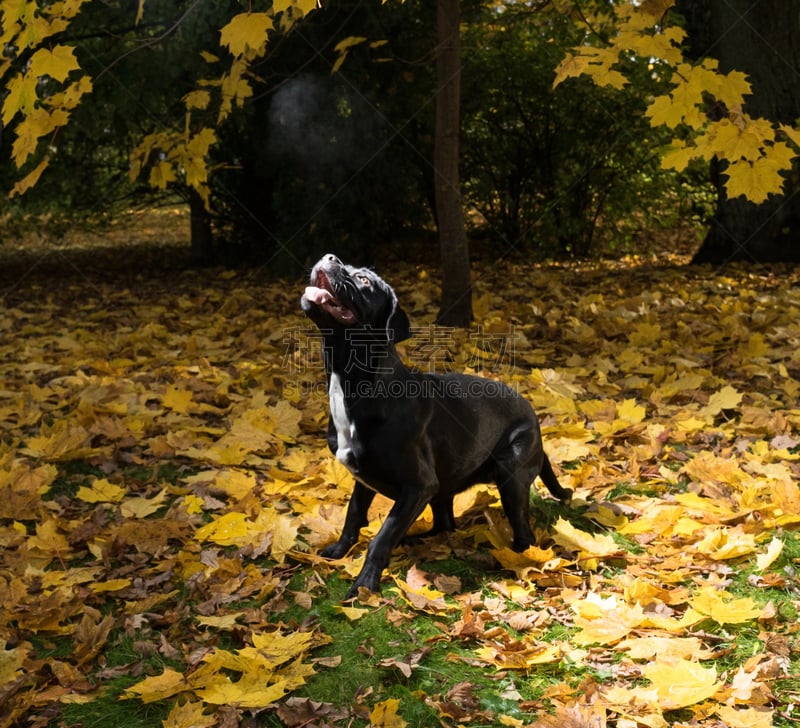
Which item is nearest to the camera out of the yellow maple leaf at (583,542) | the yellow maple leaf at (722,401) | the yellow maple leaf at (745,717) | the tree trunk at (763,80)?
the yellow maple leaf at (745,717)

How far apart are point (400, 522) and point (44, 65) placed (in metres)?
2.22

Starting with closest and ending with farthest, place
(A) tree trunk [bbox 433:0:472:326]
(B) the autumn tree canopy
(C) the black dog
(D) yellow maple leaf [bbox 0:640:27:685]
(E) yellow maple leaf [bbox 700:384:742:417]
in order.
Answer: (D) yellow maple leaf [bbox 0:640:27:685]
(C) the black dog
(E) yellow maple leaf [bbox 700:384:742:417]
(A) tree trunk [bbox 433:0:472:326]
(B) the autumn tree canopy

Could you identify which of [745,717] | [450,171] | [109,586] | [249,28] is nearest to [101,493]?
[109,586]

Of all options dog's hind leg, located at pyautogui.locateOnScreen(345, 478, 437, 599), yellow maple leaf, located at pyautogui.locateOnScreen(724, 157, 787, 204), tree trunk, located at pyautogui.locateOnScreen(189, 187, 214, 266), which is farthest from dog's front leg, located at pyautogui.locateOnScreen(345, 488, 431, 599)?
tree trunk, located at pyautogui.locateOnScreen(189, 187, 214, 266)

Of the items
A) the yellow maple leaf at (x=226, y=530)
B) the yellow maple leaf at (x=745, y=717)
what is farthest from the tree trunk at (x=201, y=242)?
the yellow maple leaf at (x=745, y=717)

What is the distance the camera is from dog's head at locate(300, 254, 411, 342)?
2.77 metres

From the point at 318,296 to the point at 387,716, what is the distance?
1.32m

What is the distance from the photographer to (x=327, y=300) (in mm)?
2781

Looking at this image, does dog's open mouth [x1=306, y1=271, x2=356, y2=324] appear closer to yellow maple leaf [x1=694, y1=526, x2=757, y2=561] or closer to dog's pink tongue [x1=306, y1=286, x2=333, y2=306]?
dog's pink tongue [x1=306, y1=286, x2=333, y2=306]

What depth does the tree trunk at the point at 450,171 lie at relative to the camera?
A: 6.24 m

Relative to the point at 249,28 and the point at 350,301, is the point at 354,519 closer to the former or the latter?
the point at 350,301

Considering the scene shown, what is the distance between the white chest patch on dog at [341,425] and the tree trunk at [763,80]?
23.5 feet

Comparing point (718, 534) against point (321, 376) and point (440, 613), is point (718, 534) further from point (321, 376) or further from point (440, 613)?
point (321, 376)

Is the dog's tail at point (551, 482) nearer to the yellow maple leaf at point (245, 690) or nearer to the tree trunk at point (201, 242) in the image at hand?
the yellow maple leaf at point (245, 690)
